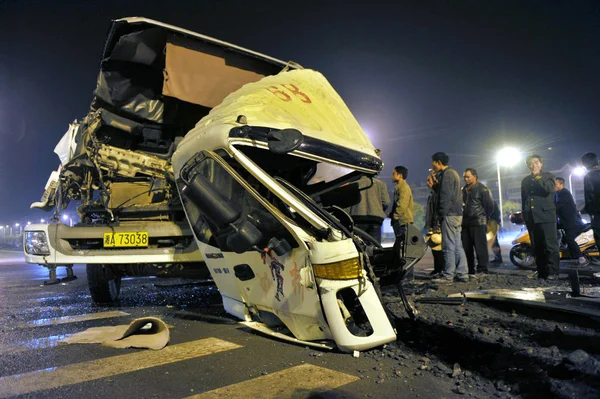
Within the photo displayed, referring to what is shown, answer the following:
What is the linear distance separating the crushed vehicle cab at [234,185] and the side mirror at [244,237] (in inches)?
0.4

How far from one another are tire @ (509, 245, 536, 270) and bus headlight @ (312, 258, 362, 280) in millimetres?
6754

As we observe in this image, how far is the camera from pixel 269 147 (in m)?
3.07

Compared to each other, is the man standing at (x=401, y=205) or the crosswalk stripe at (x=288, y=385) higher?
the man standing at (x=401, y=205)

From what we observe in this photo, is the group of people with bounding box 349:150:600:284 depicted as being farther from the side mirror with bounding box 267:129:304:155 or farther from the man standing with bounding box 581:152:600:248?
the side mirror with bounding box 267:129:304:155

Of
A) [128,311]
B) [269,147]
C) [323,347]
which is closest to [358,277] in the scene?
[323,347]

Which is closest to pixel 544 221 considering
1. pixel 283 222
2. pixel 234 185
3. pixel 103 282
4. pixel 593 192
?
pixel 593 192

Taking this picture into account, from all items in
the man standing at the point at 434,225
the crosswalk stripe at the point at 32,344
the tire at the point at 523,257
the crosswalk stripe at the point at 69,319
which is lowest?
the tire at the point at 523,257

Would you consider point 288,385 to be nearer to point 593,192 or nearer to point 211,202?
point 211,202

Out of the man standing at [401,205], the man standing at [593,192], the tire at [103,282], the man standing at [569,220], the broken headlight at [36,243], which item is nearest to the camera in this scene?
the broken headlight at [36,243]

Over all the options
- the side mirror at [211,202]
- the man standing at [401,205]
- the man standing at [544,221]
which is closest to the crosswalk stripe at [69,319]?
the side mirror at [211,202]

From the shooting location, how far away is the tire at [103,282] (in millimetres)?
5259

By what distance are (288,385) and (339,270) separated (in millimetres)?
819

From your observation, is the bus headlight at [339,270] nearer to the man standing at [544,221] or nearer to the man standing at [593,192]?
the man standing at [544,221]

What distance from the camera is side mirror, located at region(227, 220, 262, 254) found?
9.78ft
